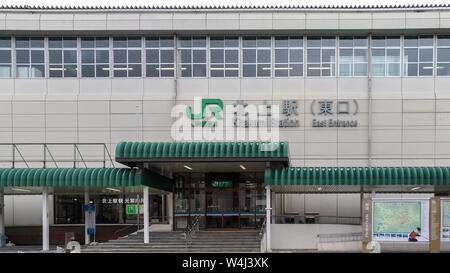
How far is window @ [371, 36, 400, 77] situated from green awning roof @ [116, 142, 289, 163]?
8.24 m

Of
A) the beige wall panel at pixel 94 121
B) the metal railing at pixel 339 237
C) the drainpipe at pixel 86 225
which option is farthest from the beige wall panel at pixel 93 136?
the metal railing at pixel 339 237

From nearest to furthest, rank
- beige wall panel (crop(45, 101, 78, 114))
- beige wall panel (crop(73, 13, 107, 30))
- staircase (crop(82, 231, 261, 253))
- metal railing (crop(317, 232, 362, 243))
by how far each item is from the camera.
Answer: staircase (crop(82, 231, 261, 253)), metal railing (crop(317, 232, 362, 243)), beige wall panel (crop(45, 101, 78, 114)), beige wall panel (crop(73, 13, 107, 30))

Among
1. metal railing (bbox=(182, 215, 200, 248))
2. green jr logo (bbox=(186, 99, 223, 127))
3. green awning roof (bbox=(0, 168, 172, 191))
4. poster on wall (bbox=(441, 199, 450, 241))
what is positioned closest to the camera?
poster on wall (bbox=(441, 199, 450, 241))

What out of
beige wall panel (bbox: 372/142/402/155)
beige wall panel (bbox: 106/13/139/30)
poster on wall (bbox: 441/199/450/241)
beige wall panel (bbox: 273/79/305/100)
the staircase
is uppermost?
beige wall panel (bbox: 106/13/139/30)

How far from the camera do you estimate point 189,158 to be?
15.5 meters

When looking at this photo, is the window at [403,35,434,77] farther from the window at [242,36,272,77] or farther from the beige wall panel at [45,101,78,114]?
the beige wall panel at [45,101,78,114]

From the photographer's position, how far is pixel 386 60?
20797 mm

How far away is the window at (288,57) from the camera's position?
826 inches

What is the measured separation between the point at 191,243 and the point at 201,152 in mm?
3579

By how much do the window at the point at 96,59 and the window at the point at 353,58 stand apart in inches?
457

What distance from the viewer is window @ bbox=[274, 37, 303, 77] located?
20984 millimetres

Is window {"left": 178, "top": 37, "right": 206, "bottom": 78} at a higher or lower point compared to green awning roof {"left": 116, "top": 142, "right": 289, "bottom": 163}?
higher

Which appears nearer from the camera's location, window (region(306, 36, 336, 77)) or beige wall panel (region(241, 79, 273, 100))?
beige wall panel (region(241, 79, 273, 100))

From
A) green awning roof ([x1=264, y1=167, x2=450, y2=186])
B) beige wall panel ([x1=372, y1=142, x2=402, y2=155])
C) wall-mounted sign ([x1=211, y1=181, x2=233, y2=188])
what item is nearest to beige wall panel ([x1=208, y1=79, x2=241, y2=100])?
wall-mounted sign ([x1=211, y1=181, x2=233, y2=188])
